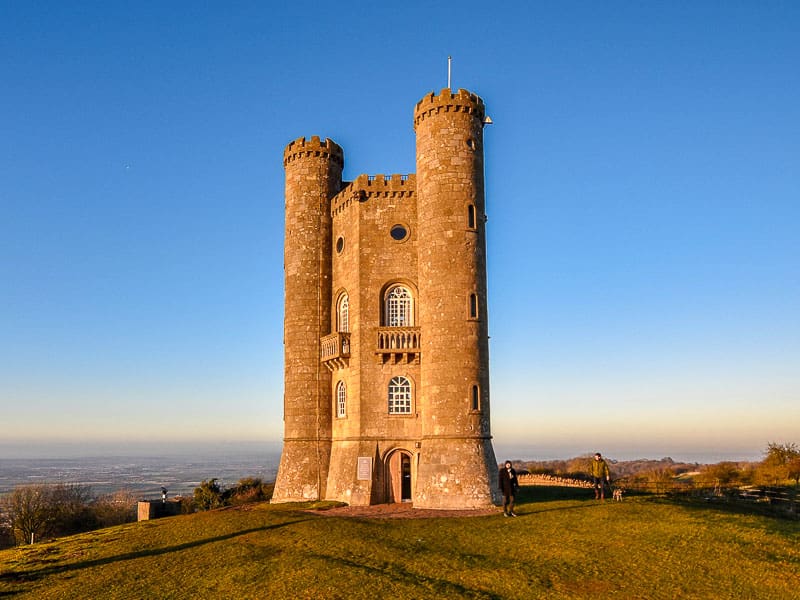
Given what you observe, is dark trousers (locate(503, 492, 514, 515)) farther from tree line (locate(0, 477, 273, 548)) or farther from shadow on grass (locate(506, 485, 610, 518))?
tree line (locate(0, 477, 273, 548))

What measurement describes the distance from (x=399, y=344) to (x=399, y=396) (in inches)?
97.2

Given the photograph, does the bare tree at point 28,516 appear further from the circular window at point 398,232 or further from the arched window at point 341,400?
the circular window at point 398,232

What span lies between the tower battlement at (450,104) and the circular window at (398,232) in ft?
16.4

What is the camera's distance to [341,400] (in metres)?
36.6

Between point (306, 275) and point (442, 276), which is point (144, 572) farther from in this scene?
point (306, 275)

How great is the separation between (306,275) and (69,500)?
3013cm

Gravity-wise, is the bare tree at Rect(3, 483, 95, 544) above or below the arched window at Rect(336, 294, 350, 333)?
below

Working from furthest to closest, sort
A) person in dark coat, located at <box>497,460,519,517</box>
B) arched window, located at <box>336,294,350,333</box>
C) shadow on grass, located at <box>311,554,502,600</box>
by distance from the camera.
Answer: arched window, located at <box>336,294,350,333</box>
person in dark coat, located at <box>497,460,519,517</box>
shadow on grass, located at <box>311,554,502,600</box>

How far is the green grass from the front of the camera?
17047 millimetres

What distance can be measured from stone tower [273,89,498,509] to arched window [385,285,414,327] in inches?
2.3

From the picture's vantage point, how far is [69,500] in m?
54.4

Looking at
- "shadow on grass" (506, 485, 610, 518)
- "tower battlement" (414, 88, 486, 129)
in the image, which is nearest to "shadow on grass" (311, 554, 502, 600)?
"shadow on grass" (506, 485, 610, 518)

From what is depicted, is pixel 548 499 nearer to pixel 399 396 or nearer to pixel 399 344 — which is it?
pixel 399 396

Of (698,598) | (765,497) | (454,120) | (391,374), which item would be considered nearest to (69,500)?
(391,374)
